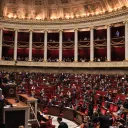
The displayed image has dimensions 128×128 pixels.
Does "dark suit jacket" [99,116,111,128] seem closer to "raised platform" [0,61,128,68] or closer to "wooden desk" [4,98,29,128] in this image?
"wooden desk" [4,98,29,128]

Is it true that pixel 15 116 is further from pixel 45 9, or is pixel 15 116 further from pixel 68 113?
pixel 45 9

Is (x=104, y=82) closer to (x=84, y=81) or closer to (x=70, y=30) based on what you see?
(x=84, y=81)

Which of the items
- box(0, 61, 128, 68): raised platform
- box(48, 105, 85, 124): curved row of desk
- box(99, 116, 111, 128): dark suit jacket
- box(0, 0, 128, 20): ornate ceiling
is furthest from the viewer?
box(0, 0, 128, 20): ornate ceiling

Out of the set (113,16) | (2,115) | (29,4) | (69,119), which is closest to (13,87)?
(2,115)

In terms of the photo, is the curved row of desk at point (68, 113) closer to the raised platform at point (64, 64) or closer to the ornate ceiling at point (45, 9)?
the raised platform at point (64, 64)

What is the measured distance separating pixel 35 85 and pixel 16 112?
18.4 m

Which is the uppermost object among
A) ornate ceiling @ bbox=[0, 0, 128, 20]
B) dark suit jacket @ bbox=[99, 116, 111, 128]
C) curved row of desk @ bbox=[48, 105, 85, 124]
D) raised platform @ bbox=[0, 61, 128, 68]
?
ornate ceiling @ bbox=[0, 0, 128, 20]

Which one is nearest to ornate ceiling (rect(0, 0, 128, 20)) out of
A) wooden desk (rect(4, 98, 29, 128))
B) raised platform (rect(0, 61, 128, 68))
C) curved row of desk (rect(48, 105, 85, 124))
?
raised platform (rect(0, 61, 128, 68))

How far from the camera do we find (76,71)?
3806cm

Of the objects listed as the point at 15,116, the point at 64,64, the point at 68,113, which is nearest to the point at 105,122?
the point at 15,116

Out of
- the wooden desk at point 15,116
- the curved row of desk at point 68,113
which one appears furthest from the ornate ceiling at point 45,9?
the wooden desk at point 15,116

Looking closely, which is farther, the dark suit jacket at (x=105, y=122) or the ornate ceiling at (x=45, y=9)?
the ornate ceiling at (x=45, y=9)

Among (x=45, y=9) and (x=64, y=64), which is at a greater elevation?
(x=45, y=9)

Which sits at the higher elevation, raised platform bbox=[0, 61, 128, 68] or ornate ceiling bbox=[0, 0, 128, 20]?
ornate ceiling bbox=[0, 0, 128, 20]
